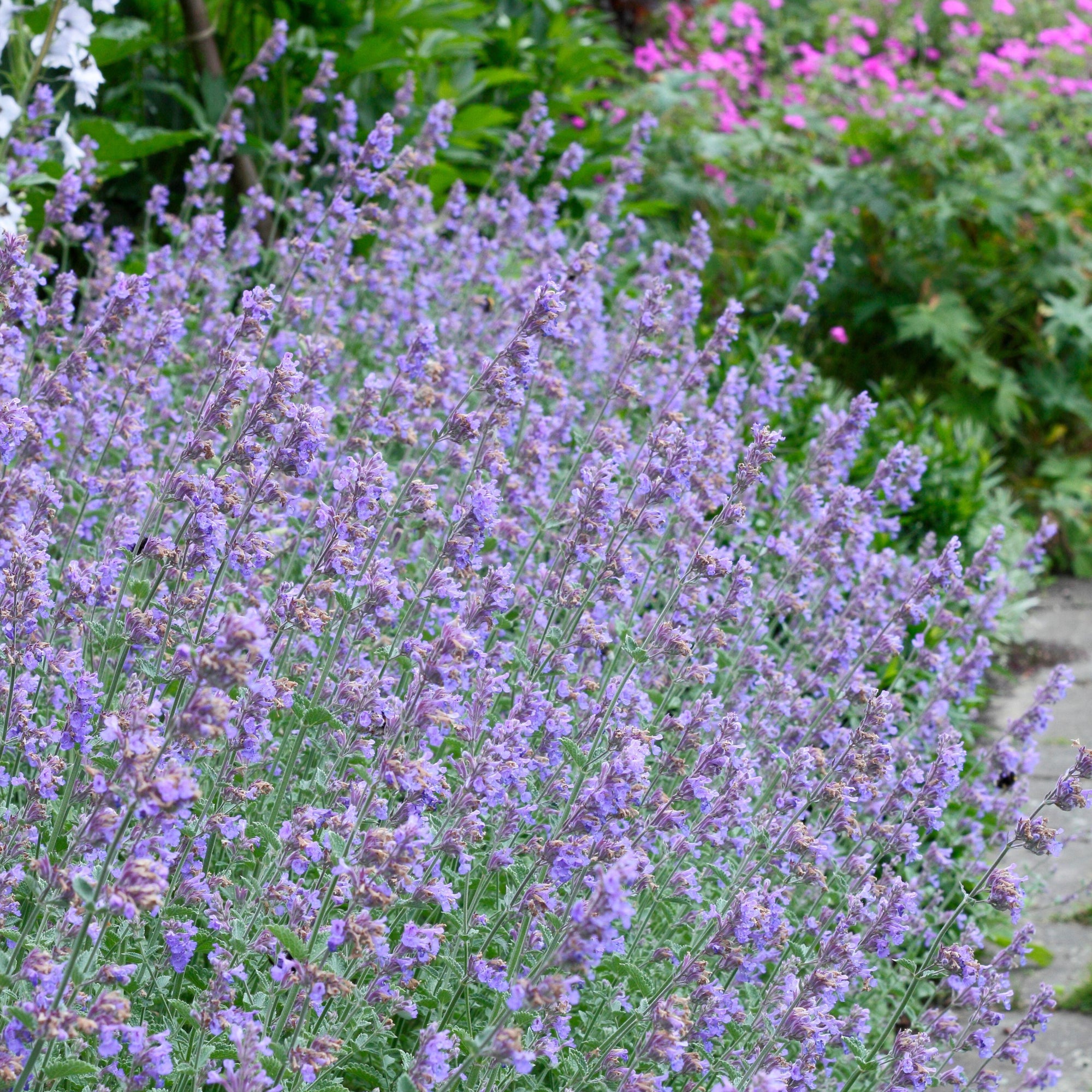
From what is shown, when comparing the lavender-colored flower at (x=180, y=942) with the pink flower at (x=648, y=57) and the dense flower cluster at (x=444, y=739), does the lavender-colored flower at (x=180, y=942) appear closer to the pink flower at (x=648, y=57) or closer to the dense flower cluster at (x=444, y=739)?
the dense flower cluster at (x=444, y=739)

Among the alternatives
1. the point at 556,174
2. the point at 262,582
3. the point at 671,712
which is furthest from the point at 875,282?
the point at 262,582

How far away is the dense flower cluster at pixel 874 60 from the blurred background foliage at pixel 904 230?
0.76 feet

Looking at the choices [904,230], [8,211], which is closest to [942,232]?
[904,230]

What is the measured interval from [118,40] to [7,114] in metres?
1.98

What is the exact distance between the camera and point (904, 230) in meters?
8.70

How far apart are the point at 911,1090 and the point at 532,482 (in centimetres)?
183

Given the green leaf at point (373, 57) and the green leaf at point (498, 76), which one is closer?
the green leaf at point (373, 57)

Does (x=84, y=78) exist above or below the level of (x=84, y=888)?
above

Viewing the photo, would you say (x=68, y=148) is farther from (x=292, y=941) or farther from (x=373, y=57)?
(x=292, y=941)

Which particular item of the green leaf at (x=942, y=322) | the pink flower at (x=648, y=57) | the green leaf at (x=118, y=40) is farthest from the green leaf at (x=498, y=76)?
the pink flower at (x=648, y=57)

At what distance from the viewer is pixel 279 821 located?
9.52 ft

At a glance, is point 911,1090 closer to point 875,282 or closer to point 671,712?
point 671,712

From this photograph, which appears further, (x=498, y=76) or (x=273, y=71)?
(x=498, y=76)

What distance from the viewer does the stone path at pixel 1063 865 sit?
4.05 m
